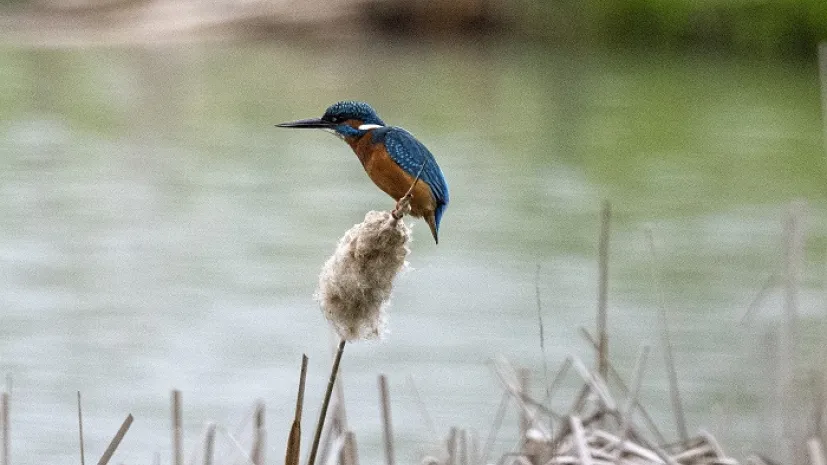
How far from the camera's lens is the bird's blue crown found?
220 centimetres

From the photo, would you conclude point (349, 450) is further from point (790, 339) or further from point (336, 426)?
point (790, 339)

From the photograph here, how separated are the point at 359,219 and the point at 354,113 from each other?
7411 mm

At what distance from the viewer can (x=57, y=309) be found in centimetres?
751

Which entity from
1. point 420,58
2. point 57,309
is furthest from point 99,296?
point 420,58

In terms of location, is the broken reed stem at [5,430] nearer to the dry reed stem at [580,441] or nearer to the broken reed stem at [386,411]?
Result: the broken reed stem at [386,411]

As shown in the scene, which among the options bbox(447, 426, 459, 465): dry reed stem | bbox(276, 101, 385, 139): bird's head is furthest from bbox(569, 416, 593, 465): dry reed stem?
bbox(276, 101, 385, 139): bird's head

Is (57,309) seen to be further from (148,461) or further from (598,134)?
(598,134)

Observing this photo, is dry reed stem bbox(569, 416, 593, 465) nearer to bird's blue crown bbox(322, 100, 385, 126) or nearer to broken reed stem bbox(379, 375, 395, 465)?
broken reed stem bbox(379, 375, 395, 465)

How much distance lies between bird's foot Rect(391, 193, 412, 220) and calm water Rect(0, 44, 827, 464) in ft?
3.78

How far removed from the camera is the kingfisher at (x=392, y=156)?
2133mm

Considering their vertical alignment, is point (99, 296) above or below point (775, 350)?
below

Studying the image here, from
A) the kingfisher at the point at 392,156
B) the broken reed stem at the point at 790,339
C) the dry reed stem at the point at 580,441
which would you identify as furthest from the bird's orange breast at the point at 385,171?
the broken reed stem at the point at 790,339

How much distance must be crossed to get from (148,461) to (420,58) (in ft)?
53.2

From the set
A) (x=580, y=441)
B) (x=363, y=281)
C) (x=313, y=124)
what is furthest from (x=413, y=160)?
(x=580, y=441)
